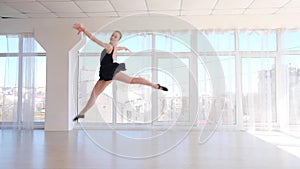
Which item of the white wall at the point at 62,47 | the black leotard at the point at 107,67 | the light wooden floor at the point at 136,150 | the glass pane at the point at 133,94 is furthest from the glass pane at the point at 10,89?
the black leotard at the point at 107,67

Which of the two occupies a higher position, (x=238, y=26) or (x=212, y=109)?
(x=238, y=26)

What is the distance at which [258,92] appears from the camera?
676 centimetres

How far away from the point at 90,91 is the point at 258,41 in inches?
215

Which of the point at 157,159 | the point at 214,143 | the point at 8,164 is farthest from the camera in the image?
the point at 214,143

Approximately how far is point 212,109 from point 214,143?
1721mm

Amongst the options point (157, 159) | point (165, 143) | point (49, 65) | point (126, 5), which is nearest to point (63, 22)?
point (49, 65)

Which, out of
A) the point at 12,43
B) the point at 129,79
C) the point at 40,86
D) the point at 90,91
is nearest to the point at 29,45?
the point at 12,43

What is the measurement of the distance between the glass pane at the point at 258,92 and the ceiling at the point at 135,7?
4.12ft

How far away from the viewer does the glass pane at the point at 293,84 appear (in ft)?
21.9

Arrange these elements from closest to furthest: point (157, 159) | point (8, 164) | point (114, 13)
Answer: point (8, 164) < point (157, 159) < point (114, 13)

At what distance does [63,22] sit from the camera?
22.9 feet

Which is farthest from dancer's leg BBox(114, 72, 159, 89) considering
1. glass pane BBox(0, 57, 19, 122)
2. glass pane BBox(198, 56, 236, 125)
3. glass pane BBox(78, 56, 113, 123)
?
glass pane BBox(0, 57, 19, 122)

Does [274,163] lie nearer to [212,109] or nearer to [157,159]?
[157,159]

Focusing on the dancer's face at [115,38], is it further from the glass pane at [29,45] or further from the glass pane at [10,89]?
the glass pane at [10,89]
